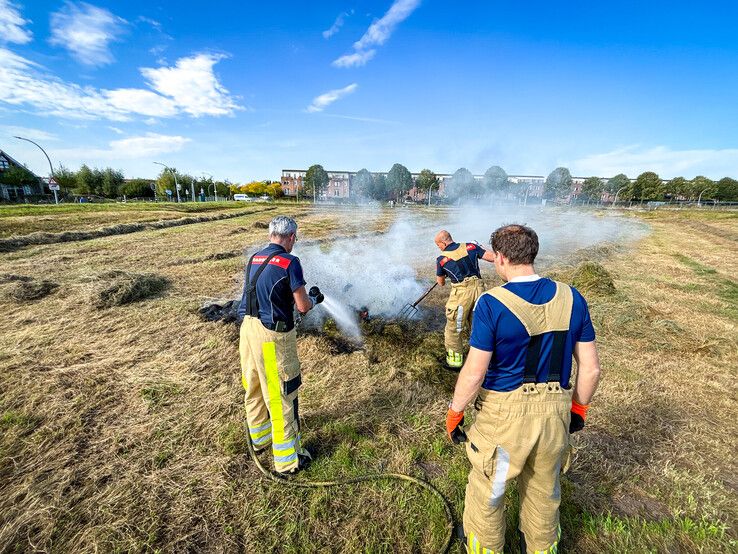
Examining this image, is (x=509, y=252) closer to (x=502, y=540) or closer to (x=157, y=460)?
(x=502, y=540)

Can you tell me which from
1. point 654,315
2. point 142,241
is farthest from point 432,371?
point 142,241

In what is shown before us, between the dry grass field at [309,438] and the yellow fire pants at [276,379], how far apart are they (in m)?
0.39

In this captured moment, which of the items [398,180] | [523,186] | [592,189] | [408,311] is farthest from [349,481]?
[592,189]

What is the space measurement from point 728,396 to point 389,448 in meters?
5.11

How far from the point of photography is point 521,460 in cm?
193

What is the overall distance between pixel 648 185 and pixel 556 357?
83818 millimetres

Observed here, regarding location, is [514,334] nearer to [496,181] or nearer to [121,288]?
[121,288]

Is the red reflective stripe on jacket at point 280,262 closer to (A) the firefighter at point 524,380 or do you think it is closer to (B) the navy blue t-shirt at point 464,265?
(A) the firefighter at point 524,380

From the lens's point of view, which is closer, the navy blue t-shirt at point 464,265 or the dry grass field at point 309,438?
the dry grass field at point 309,438

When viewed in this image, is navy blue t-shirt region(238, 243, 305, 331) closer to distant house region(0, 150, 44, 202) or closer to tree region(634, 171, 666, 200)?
distant house region(0, 150, 44, 202)

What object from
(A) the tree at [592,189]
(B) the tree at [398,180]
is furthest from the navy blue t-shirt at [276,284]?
(A) the tree at [592,189]

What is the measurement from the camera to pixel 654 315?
7.30m

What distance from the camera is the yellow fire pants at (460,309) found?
5250 millimetres

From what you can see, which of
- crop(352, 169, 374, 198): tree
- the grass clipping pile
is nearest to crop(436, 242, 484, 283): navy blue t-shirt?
the grass clipping pile
